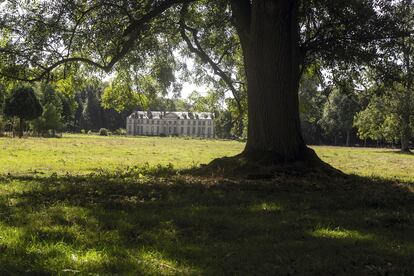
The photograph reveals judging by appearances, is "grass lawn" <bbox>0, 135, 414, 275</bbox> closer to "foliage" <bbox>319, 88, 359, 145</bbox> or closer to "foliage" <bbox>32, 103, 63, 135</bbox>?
"foliage" <bbox>32, 103, 63, 135</bbox>

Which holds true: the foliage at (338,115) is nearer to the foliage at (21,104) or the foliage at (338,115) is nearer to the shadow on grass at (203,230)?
the foliage at (21,104)

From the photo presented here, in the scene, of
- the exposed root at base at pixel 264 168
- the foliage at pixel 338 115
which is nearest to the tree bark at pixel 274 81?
the exposed root at base at pixel 264 168

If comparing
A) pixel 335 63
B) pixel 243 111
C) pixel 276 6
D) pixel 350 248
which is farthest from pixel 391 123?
pixel 350 248

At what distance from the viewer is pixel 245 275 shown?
466cm

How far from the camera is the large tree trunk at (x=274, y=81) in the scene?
1308 cm

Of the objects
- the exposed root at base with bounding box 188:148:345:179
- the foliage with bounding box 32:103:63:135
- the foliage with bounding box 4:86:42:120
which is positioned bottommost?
the exposed root at base with bounding box 188:148:345:179

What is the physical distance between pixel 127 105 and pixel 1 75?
910 centimetres

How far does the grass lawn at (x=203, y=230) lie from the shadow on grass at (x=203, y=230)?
0.04 ft

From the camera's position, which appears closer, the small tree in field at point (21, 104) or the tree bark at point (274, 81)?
the tree bark at point (274, 81)

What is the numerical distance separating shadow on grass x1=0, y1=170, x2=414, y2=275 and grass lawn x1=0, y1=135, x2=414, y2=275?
1 centimetres

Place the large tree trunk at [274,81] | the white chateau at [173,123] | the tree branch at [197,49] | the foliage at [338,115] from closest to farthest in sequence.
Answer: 1. the large tree trunk at [274,81]
2. the tree branch at [197,49]
3. the foliage at [338,115]
4. the white chateau at [173,123]

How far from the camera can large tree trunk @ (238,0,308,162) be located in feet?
42.9

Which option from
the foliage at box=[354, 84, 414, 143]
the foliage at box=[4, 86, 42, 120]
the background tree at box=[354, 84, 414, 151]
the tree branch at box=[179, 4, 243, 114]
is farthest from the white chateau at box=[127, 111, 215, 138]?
the tree branch at box=[179, 4, 243, 114]

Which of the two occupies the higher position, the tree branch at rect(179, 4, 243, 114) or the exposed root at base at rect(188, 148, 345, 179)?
the tree branch at rect(179, 4, 243, 114)
